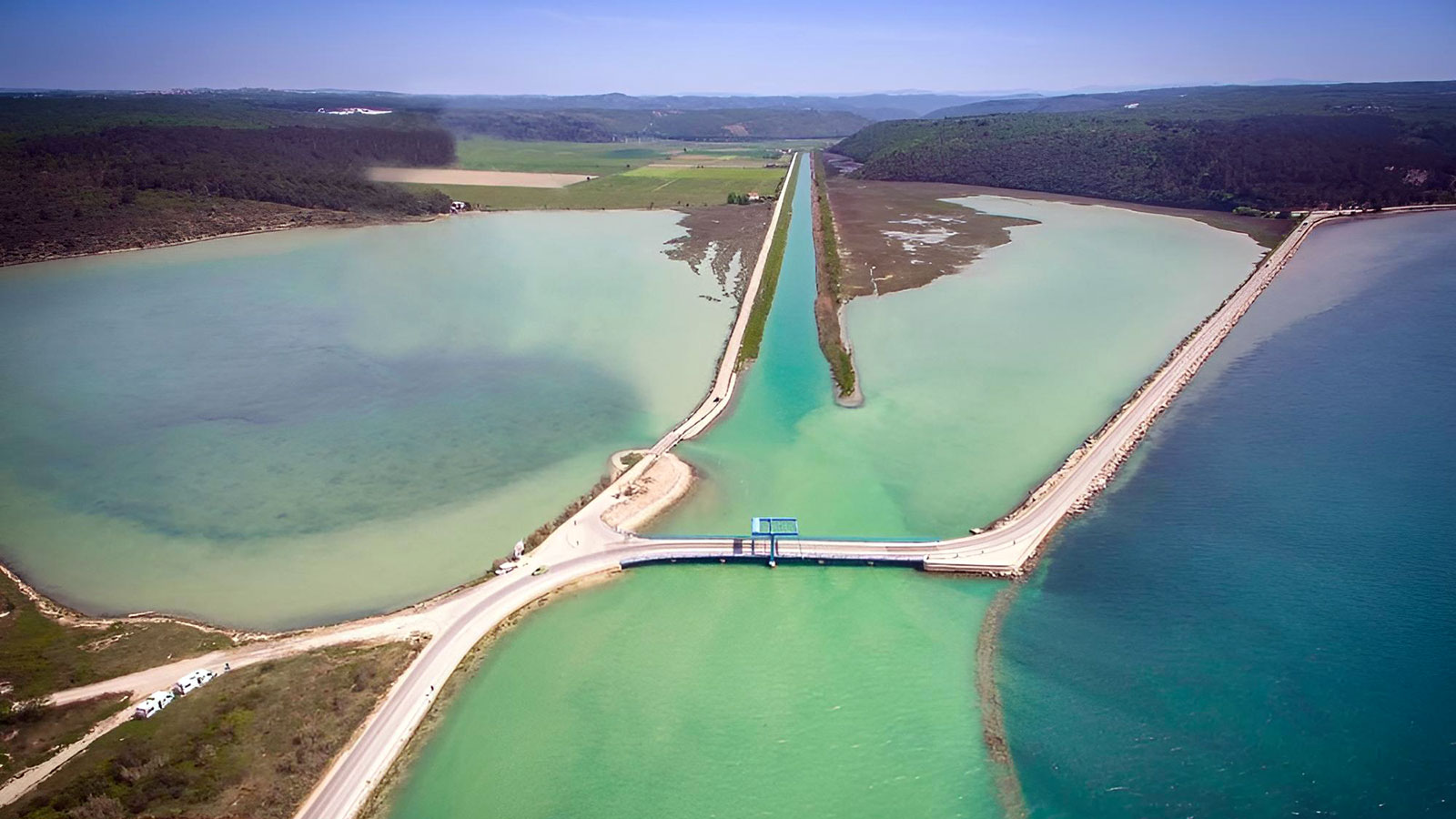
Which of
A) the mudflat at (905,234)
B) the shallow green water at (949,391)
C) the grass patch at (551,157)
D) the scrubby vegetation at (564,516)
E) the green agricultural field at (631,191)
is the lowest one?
the scrubby vegetation at (564,516)

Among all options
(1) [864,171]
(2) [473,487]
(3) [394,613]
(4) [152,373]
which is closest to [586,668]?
(3) [394,613]

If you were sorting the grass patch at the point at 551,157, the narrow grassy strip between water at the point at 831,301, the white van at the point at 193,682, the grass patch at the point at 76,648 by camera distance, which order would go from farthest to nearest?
the grass patch at the point at 551,157 → the narrow grassy strip between water at the point at 831,301 → the grass patch at the point at 76,648 → the white van at the point at 193,682

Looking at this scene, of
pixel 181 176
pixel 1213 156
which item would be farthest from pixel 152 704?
pixel 1213 156

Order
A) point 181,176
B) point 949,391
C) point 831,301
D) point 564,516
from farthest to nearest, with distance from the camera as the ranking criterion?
1. point 181,176
2. point 831,301
3. point 949,391
4. point 564,516

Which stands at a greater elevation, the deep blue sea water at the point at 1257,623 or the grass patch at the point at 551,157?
the grass patch at the point at 551,157

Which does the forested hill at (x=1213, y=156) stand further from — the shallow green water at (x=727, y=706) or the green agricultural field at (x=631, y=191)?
the shallow green water at (x=727, y=706)

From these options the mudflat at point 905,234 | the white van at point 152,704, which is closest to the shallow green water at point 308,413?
the white van at point 152,704

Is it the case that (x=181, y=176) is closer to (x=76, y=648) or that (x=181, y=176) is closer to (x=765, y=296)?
(x=765, y=296)
